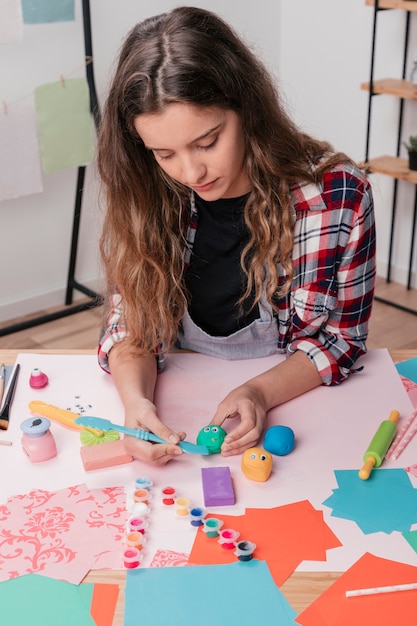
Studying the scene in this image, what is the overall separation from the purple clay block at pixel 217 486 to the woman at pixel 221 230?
0.15 feet

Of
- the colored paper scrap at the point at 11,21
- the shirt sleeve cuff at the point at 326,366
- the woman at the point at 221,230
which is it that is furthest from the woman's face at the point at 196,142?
the colored paper scrap at the point at 11,21

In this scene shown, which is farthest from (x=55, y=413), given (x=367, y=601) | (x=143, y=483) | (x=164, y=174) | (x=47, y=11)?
(x=47, y=11)

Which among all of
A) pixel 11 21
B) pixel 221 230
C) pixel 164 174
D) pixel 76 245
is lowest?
pixel 76 245

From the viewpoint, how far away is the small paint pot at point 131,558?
871 mm

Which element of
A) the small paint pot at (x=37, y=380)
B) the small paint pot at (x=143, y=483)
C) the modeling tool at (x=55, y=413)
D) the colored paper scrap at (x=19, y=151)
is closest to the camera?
the small paint pot at (x=143, y=483)

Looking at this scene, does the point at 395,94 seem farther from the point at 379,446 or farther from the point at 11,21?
the point at 379,446

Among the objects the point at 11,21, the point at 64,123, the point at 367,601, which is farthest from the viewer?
the point at 64,123

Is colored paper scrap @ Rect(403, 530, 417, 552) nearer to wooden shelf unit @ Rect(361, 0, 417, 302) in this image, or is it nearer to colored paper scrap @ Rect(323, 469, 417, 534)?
colored paper scrap @ Rect(323, 469, 417, 534)

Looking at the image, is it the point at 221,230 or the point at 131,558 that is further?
the point at 221,230

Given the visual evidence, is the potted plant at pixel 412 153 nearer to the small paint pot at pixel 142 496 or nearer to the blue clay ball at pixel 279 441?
the blue clay ball at pixel 279 441

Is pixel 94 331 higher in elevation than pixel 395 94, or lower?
lower

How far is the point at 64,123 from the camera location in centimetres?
260

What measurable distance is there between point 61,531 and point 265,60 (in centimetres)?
245

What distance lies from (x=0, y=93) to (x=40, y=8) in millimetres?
304
